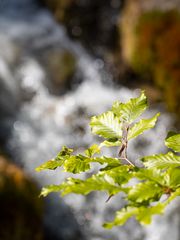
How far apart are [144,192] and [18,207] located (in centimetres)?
424

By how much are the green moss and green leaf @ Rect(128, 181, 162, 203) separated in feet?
22.3

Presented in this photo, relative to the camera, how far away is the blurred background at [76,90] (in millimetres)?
6477

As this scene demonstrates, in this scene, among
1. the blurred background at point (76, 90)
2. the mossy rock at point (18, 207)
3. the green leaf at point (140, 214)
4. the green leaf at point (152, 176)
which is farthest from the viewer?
the blurred background at point (76, 90)

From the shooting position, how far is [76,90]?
31.0 feet

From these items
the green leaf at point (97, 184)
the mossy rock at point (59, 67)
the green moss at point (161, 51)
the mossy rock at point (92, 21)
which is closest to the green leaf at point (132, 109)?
the green leaf at point (97, 184)

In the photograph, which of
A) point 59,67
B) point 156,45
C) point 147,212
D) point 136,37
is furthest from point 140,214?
point 59,67

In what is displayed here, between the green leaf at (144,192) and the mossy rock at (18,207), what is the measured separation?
12.8 feet

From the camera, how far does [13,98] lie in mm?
9211

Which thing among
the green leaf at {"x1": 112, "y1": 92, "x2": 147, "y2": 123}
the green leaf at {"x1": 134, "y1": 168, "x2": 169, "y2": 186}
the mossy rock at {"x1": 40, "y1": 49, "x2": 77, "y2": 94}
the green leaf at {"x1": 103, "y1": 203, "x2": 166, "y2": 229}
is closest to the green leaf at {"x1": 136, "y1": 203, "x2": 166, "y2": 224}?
the green leaf at {"x1": 103, "y1": 203, "x2": 166, "y2": 229}

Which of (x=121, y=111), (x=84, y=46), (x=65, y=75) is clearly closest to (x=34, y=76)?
(x=65, y=75)

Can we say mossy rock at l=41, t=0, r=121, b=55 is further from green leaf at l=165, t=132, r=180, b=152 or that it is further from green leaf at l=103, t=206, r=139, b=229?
green leaf at l=103, t=206, r=139, b=229

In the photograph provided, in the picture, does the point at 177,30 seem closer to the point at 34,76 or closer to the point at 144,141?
the point at 144,141

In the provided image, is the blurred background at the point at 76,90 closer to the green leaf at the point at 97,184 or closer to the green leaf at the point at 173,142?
the green leaf at the point at 173,142

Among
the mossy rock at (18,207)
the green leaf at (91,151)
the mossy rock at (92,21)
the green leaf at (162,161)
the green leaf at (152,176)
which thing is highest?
the mossy rock at (92,21)
